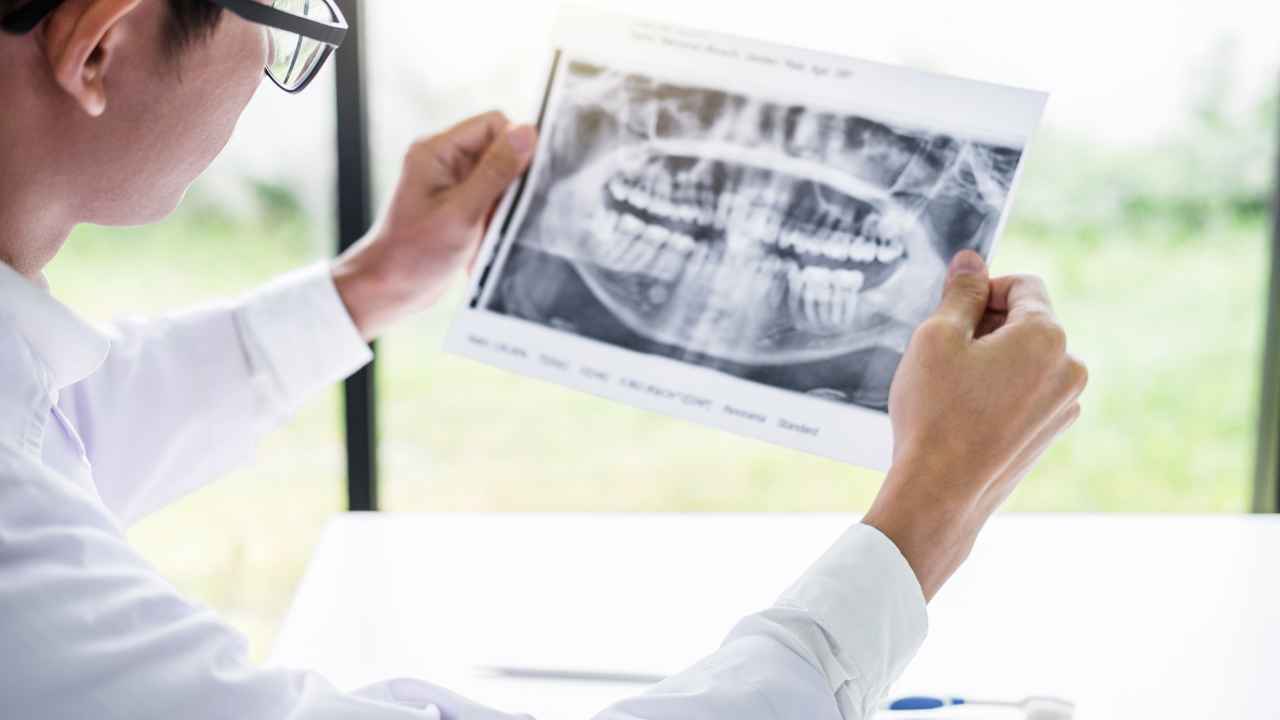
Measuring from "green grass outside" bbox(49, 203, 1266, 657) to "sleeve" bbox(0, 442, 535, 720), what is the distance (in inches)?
138

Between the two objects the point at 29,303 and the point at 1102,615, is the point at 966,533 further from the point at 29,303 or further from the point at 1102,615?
the point at 29,303

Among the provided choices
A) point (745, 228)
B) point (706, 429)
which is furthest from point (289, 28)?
point (706, 429)

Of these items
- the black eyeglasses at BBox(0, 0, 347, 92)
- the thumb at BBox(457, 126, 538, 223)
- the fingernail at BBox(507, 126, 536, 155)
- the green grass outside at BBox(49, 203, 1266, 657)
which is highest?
the black eyeglasses at BBox(0, 0, 347, 92)

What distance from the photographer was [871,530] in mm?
743

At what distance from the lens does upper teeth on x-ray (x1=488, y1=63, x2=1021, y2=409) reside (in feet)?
3.11

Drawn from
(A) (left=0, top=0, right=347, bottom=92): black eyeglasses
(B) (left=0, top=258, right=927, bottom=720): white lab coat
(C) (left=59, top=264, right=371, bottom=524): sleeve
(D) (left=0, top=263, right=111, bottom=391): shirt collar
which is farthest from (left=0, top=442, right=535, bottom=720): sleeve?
(C) (left=59, top=264, right=371, bottom=524): sleeve

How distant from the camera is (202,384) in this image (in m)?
1.15

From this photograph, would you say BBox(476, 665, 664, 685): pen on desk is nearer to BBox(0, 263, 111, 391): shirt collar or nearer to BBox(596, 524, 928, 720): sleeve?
BBox(596, 524, 928, 720): sleeve

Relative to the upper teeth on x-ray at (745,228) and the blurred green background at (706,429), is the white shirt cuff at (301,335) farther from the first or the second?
the blurred green background at (706,429)

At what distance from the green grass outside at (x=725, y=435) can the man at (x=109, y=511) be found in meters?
3.35

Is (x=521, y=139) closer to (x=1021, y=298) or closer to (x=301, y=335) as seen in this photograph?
(x=301, y=335)

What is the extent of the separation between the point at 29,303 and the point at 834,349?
591mm

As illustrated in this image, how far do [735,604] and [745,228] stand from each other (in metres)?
0.36

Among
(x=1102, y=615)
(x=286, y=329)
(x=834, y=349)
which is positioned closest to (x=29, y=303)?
(x=286, y=329)
